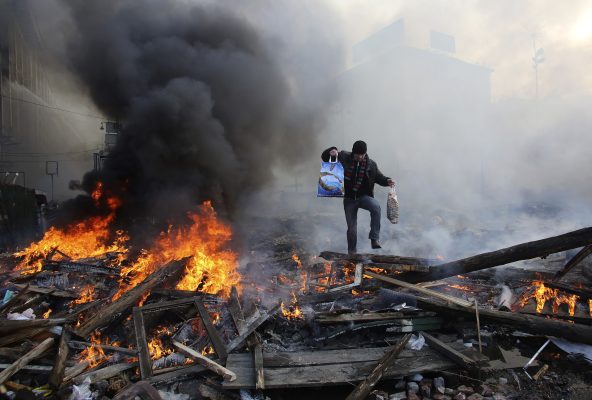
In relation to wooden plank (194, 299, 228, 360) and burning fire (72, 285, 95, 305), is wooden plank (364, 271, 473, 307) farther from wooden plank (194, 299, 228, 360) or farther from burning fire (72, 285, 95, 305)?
burning fire (72, 285, 95, 305)

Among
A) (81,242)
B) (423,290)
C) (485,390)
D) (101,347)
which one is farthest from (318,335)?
(81,242)

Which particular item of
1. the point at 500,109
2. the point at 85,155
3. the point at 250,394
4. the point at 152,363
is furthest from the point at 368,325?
the point at 85,155

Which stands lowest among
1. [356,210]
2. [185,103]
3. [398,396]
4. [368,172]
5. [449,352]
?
[398,396]

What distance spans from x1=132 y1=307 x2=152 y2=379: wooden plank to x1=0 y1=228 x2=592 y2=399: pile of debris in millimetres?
15

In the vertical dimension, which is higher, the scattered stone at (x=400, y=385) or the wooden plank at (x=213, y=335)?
the wooden plank at (x=213, y=335)

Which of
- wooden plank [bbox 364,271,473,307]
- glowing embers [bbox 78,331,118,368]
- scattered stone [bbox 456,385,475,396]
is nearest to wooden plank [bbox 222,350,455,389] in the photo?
scattered stone [bbox 456,385,475,396]

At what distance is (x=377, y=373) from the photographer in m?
3.27

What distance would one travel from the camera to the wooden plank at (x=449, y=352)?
3.33 m

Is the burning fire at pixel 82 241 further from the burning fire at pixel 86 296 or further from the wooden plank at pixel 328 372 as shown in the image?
the wooden plank at pixel 328 372

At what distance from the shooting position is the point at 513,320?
150 inches

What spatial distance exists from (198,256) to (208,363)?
349 cm

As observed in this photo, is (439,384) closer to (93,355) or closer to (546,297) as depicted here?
(546,297)

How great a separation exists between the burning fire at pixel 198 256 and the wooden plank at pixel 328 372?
2.15 metres

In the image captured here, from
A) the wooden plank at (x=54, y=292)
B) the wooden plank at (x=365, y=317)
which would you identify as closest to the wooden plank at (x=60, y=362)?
the wooden plank at (x=54, y=292)
